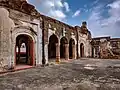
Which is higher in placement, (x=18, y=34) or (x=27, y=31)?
(x=27, y=31)

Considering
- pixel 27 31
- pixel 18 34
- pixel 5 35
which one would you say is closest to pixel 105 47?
pixel 27 31

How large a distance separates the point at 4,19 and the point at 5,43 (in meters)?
1.40

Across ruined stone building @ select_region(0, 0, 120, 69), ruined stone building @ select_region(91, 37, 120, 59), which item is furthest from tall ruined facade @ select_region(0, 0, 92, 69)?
ruined stone building @ select_region(91, 37, 120, 59)

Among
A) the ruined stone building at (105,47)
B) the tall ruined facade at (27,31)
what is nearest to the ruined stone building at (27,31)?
the tall ruined facade at (27,31)

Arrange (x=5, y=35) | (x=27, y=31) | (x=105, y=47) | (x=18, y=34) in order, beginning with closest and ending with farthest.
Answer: (x=5, y=35) → (x=18, y=34) → (x=27, y=31) → (x=105, y=47)

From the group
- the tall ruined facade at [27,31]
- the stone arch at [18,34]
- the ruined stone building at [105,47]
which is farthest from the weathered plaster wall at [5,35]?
the ruined stone building at [105,47]

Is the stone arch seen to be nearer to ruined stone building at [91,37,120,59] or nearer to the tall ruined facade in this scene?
the tall ruined facade

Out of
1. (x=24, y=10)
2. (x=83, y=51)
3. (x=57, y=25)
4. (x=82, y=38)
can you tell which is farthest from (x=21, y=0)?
(x=83, y=51)

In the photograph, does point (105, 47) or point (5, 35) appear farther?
point (105, 47)

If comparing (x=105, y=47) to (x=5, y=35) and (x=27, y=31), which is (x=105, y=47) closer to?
(x=27, y=31)

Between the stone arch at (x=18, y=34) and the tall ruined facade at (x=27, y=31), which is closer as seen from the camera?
the tall ruined facade at (x=27, y=31)

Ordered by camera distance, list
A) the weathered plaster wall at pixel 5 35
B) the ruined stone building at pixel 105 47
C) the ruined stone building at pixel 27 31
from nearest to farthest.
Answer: the weathered plaster wall at pixel 5 35 < the ruined stone building at pixel 27 31 < the ruined stone building at pixel 105 47

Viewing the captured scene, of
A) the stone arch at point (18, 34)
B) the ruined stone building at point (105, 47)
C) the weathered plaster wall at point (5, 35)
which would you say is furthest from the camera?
the ruined stone building at point (105, 47)

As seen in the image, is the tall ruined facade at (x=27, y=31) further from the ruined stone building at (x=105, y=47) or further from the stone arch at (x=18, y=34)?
the ruined stone building at (x=105, y=47)
